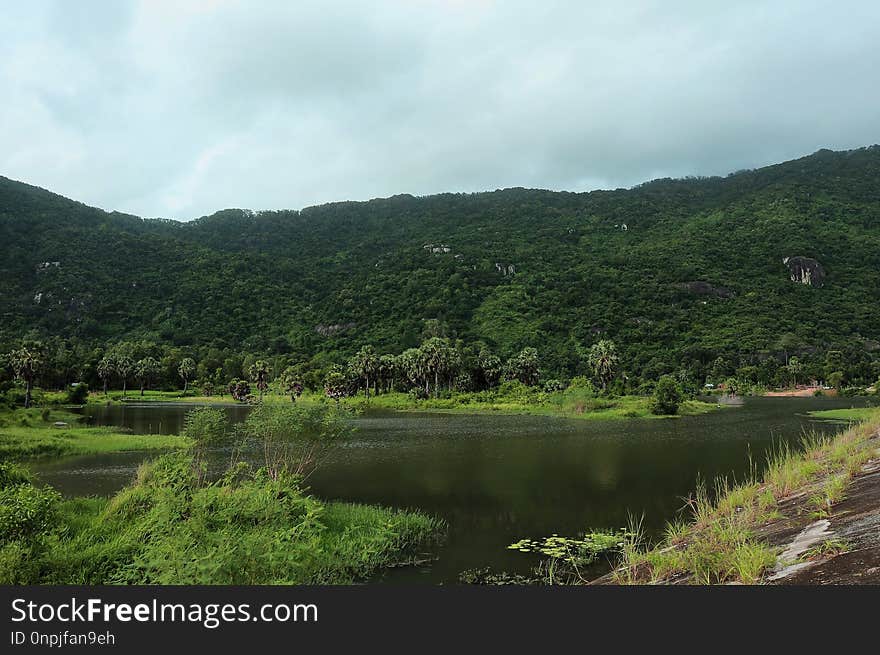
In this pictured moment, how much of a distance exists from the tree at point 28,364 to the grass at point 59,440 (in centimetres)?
2542

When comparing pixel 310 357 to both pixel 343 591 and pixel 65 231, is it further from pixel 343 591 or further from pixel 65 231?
pixel 343 591

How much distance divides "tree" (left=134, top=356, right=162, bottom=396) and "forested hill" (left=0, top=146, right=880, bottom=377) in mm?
30207

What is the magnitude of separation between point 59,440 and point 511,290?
147 metres

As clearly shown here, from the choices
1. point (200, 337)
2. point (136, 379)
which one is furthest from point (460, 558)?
point (200, 337)

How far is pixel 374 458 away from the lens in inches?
1228

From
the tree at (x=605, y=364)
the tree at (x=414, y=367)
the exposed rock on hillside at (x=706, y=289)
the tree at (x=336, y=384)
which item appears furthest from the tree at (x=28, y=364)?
the exposed rock on hillside at (x=706, y=289)

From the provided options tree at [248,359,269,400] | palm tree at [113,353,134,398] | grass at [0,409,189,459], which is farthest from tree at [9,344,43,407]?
tree at [248,359,269,400]

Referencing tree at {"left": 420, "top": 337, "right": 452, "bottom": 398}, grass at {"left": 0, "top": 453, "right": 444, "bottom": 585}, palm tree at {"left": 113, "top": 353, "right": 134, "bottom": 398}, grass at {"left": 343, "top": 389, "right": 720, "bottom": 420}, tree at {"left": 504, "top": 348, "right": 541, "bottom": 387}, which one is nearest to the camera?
grass at {"left": 0, "top": 453, "right": 444, "bottom": 585}

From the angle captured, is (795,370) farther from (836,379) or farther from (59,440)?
(59,440)

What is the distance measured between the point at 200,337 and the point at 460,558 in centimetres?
15629

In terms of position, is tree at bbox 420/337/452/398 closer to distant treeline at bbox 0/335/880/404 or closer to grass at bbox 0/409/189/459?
distant treeline at bbox 0/335/880/404

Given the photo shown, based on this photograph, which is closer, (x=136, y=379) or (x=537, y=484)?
(x=537, y=484)

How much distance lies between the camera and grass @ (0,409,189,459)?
32094 mm

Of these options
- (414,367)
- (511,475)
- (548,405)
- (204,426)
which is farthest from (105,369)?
(511,475)
